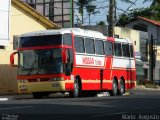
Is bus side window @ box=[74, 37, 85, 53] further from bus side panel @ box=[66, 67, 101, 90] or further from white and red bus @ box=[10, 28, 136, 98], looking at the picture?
bus side panel @ box=[66, 67, 101, 90]

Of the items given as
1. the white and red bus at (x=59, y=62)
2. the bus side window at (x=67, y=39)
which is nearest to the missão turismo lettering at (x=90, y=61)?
the white and red bus at (x=59, y=62)

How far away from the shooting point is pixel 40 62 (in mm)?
30531

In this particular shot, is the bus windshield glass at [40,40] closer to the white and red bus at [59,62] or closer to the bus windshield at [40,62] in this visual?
the white and red bus at [59,62]

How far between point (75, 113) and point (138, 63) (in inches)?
1956

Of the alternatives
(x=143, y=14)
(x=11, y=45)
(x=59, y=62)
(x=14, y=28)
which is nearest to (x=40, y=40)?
(x=59, y=62)

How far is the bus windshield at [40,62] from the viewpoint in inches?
1193

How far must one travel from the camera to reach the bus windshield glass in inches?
1199

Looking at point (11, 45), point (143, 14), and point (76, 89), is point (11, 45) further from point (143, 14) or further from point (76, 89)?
point (143, 14)

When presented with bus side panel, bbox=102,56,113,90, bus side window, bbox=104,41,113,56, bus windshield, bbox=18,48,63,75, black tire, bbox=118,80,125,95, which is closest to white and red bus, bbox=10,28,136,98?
bus windshield, bbox=18,48,63,75

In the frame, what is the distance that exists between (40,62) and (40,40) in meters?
1.20

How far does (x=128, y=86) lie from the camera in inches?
1512

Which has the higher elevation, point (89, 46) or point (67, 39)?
point (67, 39)

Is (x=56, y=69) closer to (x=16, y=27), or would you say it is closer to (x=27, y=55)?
(x=27, y=55)

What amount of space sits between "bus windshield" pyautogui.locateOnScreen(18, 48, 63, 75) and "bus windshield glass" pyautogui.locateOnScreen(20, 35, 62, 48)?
39 centimetres
